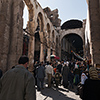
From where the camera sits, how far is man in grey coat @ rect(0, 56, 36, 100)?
4.33 ft

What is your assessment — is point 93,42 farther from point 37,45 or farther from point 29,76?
point 37,45

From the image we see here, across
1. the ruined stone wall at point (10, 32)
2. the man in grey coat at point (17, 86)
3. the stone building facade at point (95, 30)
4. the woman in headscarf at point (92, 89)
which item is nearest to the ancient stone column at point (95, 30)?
the stone building facade at point (95, 30)

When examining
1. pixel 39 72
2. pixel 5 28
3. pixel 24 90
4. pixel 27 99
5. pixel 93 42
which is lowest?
pixel 39 72

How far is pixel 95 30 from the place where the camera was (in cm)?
618

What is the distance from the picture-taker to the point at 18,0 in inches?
267

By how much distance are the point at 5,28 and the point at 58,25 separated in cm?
1715

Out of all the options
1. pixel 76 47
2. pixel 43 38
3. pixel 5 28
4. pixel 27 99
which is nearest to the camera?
pixel 27 99

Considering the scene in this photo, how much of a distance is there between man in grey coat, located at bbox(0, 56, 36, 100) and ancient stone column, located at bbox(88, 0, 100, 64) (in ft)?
18.2

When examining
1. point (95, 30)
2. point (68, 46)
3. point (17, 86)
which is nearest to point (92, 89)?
point (17, 86)

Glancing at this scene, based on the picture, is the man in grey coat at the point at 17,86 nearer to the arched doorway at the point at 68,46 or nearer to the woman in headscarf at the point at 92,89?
the woman in headscarf at the point at 92,89

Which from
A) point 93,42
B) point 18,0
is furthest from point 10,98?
point 18,0

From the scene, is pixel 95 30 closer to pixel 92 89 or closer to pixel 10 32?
pixel 92 89

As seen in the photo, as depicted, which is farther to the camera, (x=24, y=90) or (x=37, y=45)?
(x=37, y=45)

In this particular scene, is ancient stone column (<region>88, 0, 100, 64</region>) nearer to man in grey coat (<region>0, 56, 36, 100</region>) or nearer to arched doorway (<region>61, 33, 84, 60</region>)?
man in grey coat (<region>0, 56, 36, 100</region>)
